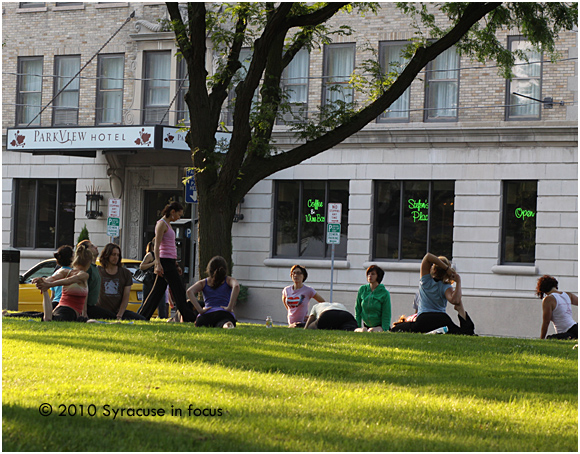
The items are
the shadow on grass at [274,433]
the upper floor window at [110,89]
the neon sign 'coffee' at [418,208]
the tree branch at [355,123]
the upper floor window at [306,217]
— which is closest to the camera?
the shadow on grass at [274,433]

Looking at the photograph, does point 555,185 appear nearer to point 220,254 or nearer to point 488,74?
point 488,74

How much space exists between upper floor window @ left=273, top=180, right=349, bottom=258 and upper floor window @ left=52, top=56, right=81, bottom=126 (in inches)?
284

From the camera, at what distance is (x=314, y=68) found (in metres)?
26.3

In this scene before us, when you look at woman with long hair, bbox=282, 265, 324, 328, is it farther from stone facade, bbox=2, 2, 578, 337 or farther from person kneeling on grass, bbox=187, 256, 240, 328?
stone facade, bbox=2, 2, 578, 337

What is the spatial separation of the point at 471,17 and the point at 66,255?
733 centimetres

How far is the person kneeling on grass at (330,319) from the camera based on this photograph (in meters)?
14.0

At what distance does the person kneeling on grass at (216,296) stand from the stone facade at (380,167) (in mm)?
11910

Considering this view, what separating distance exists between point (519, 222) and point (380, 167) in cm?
402

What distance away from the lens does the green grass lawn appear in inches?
215

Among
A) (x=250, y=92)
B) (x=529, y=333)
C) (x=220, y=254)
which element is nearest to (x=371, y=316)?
(x=220, y=254)

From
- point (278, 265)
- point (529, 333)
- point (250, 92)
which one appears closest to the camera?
point (250, 92)

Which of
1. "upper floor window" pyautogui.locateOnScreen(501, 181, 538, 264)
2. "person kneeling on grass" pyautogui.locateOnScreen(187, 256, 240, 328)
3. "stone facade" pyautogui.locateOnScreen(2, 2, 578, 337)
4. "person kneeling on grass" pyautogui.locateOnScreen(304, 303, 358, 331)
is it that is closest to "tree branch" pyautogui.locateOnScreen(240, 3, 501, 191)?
"person kneeling on grass" pyautogui.locateOnScreen(187, 256, 240, 328)

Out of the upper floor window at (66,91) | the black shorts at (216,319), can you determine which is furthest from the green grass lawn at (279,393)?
the upper floor window at (66,91)

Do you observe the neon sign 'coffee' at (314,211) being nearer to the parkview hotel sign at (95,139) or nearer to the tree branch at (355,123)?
the parkview hotel sign at (95,139)
